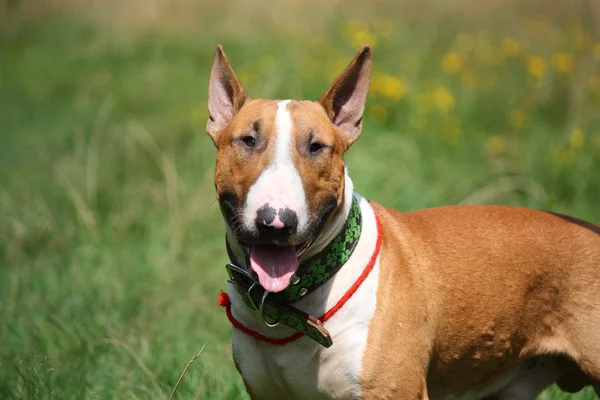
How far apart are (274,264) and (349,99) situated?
0.91 metres

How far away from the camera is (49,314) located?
18.6ft

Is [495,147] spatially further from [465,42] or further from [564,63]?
[465,42]

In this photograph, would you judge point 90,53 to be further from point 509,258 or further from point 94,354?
point 509,258

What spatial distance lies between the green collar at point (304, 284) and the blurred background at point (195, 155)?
97cm

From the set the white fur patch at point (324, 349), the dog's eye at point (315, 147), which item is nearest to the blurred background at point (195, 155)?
the white fur patch at point (324, 349)

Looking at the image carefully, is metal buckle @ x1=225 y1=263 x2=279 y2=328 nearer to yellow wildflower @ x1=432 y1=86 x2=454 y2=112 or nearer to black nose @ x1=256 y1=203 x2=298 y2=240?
black nose @ x1=256 y1=203 x2=298 y2=240

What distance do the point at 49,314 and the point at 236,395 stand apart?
6.11 feet

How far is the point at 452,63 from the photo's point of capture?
8641mm

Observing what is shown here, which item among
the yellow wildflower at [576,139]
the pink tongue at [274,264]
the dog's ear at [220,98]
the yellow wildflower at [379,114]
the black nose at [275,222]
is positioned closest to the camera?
the black nose at [275,222]

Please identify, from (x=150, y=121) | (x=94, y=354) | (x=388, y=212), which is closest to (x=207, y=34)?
(x=150, y=121)

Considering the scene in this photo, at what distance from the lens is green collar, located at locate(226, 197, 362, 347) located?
349 cm

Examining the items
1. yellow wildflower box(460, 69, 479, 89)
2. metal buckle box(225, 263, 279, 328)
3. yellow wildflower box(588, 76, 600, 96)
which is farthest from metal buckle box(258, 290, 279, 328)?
yellow wildflower box(460, 69, 479, 89)

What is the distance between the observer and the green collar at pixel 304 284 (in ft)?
11.5

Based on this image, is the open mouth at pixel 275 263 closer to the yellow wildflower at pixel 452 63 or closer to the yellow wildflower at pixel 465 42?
the yellow wildflower at pixel 452 63
